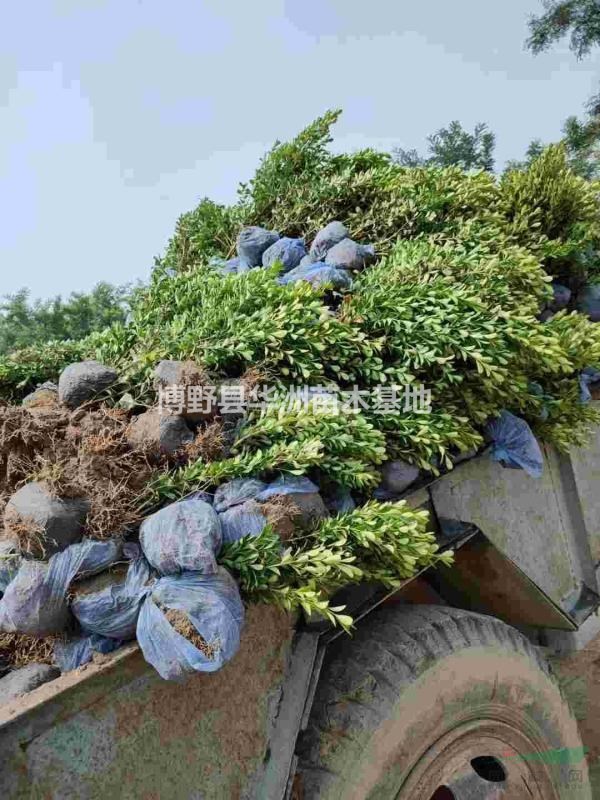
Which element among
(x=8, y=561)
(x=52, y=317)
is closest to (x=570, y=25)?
(x=52, y=317)

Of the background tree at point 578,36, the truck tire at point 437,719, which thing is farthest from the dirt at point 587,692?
the background tree at point 578,36

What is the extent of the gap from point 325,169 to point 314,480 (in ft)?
7.20

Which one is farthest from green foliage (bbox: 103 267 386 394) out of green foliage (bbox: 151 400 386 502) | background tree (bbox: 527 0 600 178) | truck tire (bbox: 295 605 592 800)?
background tree (bbox: 527 0 600 178)

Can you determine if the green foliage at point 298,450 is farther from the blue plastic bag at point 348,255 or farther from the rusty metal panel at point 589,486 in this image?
the rusty metal panel at point 589,486

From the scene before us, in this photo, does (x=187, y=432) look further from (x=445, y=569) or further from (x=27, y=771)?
(x=445, y=569)

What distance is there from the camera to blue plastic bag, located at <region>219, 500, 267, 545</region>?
1602 mm

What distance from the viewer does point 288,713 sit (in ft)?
5.24

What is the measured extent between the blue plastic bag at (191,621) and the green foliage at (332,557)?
0.08 m

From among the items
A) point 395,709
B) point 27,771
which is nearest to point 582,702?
point 395,709

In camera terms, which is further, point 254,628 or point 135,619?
point 254,628

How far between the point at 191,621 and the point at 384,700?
679 mm

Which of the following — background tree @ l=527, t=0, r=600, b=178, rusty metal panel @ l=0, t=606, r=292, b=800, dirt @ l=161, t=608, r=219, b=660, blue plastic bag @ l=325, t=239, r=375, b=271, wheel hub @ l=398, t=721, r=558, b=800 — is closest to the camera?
rusty metal panel @ l=0, t=606, r=292, b=800

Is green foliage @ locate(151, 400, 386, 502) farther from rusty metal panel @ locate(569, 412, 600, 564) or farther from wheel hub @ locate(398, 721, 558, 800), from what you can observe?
rusty metal panel @ locate(569, 412, 600, 564)

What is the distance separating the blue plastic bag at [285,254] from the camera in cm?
290
